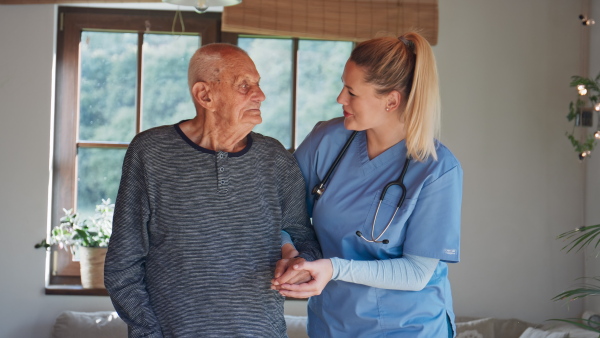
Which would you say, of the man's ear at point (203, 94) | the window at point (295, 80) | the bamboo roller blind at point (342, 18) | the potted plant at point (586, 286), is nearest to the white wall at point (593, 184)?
the potted plant at point (586, 286)

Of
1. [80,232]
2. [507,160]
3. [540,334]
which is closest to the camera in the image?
[540,334]

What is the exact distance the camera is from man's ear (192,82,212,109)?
6.10ft

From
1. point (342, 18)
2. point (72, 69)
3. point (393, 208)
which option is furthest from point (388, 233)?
point (72, 69)

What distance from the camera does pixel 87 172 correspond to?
3.88 meters

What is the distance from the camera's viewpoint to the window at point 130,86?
384 centimetres

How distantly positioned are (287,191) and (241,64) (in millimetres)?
351

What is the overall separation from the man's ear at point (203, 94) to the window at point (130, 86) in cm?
204

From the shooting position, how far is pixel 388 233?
76.4 inches

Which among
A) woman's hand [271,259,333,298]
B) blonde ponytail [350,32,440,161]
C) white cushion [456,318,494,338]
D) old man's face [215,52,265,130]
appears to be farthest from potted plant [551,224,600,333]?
old man's face [215,52,265,130]

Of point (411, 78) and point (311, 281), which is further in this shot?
point (411, 78)

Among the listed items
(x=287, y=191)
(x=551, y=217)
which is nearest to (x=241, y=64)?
(x=287, y=191)

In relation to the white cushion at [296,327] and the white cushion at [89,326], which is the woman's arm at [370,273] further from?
the white cushion at [89,326]

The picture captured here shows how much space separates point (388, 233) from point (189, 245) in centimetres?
52

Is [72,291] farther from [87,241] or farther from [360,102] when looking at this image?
[360,102]
